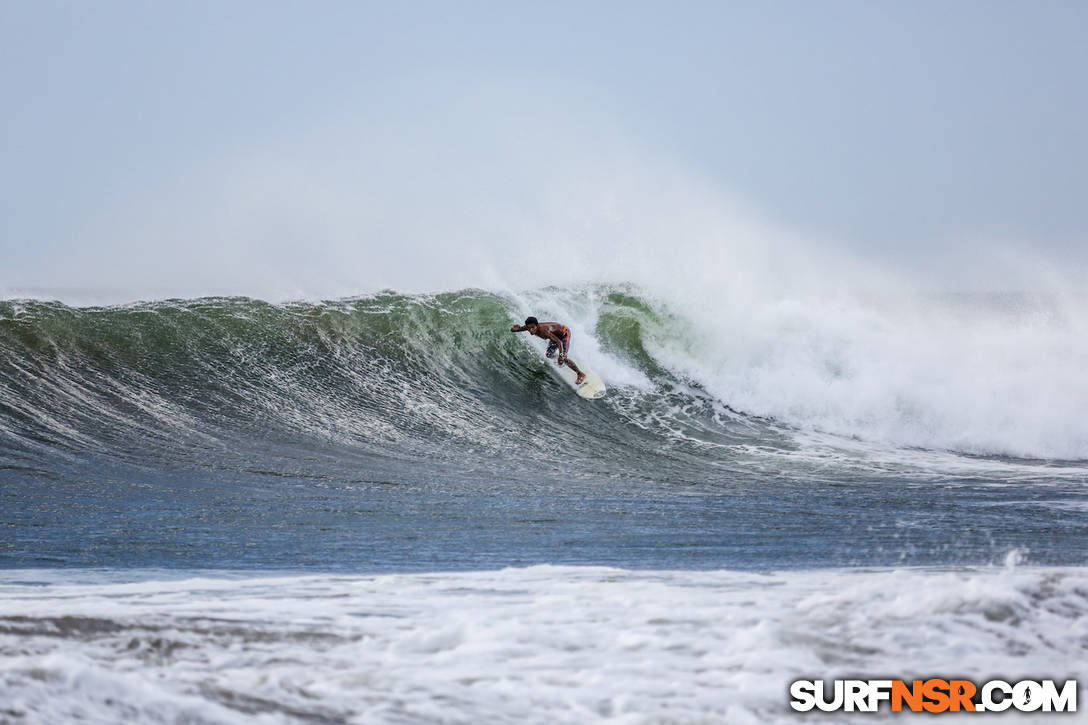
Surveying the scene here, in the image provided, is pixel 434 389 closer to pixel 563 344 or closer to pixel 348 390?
pixel 348 390

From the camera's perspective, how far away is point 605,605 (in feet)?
14.4

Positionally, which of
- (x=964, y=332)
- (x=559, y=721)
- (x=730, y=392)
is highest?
(x=964, y=332)

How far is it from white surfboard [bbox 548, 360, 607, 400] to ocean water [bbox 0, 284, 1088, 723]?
222 mm

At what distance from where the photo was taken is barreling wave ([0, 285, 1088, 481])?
9.48 meters

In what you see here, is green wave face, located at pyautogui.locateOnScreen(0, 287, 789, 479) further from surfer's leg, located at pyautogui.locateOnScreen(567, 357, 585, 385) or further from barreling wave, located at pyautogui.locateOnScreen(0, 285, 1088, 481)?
surfer's leg, located at pyautogui.locateOnScreen(567, 357, 585, 385)

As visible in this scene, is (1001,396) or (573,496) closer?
(573,496)

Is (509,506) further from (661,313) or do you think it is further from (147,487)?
(661,313)

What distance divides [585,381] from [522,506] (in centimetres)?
579

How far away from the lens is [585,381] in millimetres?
12883

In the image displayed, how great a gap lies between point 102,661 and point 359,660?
3.10 ft

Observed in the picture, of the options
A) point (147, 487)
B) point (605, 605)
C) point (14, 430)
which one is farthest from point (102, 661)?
point (14, 430)

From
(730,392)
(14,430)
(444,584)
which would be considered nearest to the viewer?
(444,584)

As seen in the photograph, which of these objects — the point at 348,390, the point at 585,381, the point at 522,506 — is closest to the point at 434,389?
the point at 348,390

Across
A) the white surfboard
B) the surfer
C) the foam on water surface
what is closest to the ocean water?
the foam on water surface
